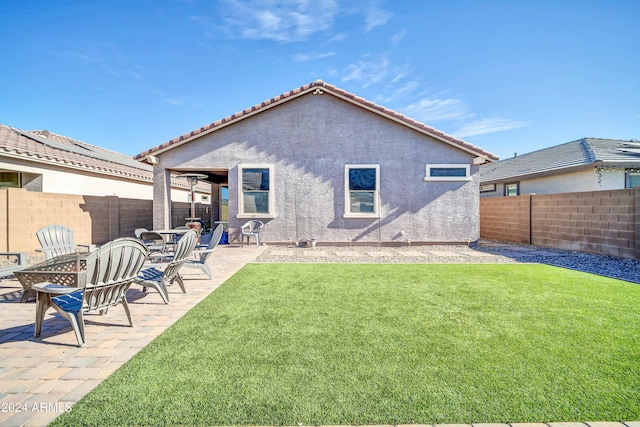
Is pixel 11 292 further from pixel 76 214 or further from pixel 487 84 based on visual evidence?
pixel 487 84

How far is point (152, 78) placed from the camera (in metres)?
16.3

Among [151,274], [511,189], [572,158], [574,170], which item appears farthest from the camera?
[511,189]

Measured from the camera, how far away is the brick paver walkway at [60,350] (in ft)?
8.29

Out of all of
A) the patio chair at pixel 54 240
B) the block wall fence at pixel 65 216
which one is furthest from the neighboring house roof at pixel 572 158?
the block wall fence at pixel 65 216

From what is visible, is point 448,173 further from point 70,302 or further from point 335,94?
point 70,302

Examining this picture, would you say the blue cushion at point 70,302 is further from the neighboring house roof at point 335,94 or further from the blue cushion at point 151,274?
the neighboring house roof at point 335,94

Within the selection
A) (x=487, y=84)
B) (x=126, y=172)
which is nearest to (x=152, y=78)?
(x=126, y=172)

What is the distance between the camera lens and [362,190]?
1260 cm

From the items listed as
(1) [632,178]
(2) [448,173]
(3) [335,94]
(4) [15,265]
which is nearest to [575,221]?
(2) [448,173]

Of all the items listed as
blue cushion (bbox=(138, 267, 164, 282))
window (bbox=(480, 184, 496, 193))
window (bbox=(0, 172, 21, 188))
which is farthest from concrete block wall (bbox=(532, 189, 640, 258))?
window (bbox=(0, 172, 21, 188))

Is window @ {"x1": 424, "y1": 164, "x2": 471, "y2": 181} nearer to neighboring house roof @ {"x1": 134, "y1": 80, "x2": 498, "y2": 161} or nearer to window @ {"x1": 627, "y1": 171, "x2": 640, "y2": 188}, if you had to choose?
neighboring house roof @ {"x1": 134, "y1": 80, "x2": 498, "y2": 161}

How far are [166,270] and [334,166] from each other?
8662 mm

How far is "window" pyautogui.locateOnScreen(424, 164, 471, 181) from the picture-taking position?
1253cm

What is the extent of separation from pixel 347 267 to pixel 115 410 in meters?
6.65
